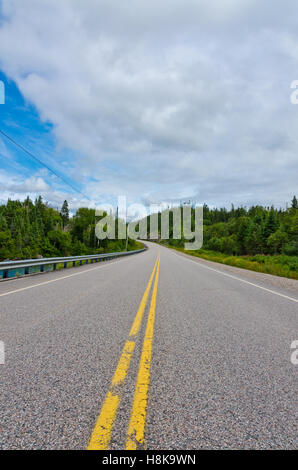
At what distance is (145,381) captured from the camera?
2508mm

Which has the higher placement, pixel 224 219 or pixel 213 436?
pixel 224 219

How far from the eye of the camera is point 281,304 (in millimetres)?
6832

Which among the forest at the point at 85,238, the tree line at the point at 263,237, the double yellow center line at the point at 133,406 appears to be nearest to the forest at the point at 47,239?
the forest at the point at 85,238

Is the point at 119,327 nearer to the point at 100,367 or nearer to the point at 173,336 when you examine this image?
the point at 173,336

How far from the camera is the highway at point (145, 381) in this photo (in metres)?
1.78

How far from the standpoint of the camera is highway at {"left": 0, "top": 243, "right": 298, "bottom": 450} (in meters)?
1.78

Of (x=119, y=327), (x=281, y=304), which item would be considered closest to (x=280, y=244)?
(x=281, y=304)

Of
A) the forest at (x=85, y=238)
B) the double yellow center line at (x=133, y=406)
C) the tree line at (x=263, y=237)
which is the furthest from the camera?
the tree line at (x=263, y=237)

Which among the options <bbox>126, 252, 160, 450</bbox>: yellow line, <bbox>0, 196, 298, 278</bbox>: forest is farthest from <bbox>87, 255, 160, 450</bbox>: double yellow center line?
<bbox>0, 196, 298, 278</bbox>: forest

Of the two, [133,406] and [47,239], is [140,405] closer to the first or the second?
[133,406]

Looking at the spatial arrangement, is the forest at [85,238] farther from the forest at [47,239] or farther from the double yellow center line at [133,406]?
the double yellow center line at [133,406]

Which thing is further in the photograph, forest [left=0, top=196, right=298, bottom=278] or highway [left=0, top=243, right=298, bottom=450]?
forest [left=0, top=196, right=298, bottom=278]

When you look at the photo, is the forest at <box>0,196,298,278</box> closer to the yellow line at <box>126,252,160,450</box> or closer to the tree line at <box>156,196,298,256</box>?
the tree line at <box>156,196,298,256</box>
